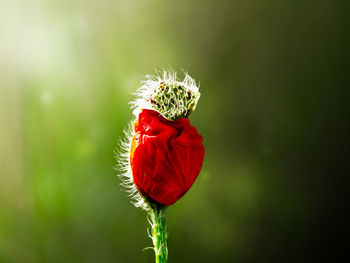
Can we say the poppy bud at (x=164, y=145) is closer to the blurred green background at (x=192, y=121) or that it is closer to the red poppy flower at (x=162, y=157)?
the red poppy flower at (x=162, y=157)

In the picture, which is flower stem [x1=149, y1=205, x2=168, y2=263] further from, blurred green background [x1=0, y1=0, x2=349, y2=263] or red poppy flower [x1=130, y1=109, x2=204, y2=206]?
blurred green background [x1=0, y1=0, x2=349, y2=263]

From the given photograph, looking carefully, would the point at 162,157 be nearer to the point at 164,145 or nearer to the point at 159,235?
the point at 164,145

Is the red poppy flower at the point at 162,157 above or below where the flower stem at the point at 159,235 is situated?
above

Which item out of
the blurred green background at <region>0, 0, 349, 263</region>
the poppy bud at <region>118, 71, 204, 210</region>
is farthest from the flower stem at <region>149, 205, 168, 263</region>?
the blurred green background at <region>0, 0, 349, 263</region>

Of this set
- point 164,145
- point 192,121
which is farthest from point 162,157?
point 192,121

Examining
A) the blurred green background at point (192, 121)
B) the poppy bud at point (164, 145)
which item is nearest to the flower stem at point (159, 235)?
the poppy bud at point (164, 145)
